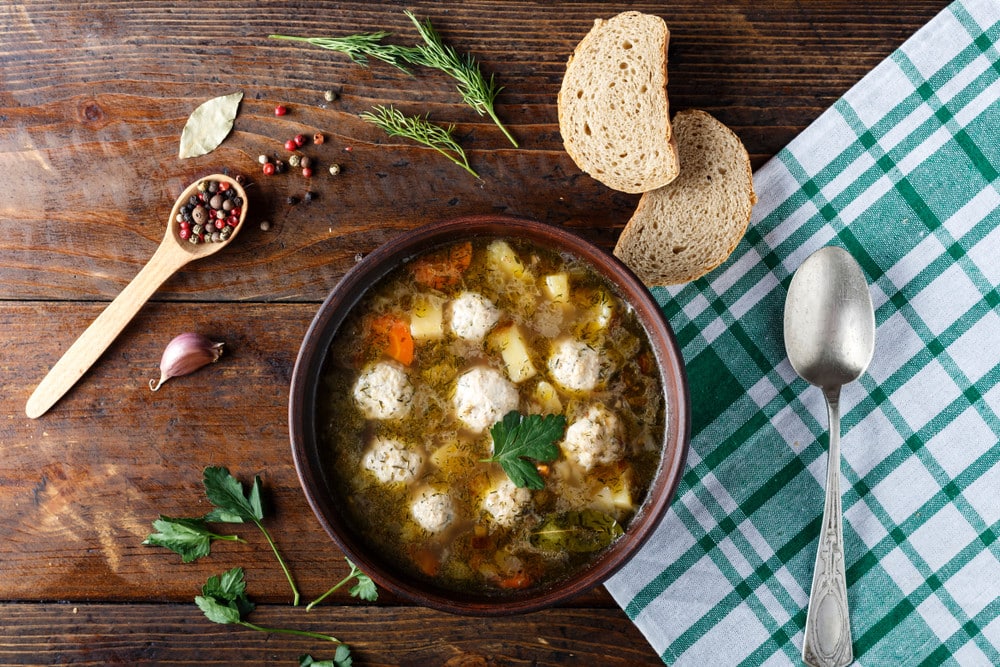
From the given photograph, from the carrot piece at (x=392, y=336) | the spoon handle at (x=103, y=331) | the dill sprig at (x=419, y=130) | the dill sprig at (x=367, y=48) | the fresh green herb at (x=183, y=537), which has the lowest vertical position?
the fresh green herb at (x=183, y=537)

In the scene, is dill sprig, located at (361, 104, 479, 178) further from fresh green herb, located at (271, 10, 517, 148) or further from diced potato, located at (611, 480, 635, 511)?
diced potato, located at (611, 480, 635, 511)

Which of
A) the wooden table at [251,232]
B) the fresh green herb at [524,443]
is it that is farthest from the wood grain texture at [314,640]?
the fresh green herb at [524,443]

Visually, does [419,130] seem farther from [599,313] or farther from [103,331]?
[103,331]

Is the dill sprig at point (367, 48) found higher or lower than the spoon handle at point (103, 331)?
higher

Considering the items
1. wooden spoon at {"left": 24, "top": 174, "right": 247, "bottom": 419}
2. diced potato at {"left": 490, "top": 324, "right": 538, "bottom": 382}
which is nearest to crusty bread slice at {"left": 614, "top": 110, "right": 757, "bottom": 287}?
diced potato at {"left": 490, "top": 324, "right": 538, "bottom": 382}

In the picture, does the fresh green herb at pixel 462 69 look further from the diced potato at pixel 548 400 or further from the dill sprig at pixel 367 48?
the diced potato at pixel 548 400

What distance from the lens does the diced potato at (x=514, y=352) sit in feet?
5.68

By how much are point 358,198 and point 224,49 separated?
549 mm

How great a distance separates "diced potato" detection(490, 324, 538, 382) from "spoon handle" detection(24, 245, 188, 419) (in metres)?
0.87

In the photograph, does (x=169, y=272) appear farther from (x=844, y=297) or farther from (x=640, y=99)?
(x=844, y=297)

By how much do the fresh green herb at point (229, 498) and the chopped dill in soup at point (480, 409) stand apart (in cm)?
33

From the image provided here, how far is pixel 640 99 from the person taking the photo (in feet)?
6.05

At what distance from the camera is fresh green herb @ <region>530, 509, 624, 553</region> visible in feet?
5.55

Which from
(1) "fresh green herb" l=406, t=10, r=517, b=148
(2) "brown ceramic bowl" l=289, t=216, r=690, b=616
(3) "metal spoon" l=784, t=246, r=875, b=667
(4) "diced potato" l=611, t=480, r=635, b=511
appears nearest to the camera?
(2) "brown ceramic bowl" l=289, t=216, r=690, b=616
